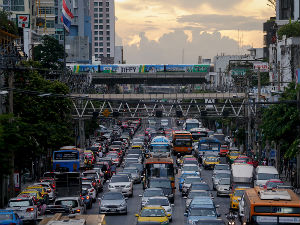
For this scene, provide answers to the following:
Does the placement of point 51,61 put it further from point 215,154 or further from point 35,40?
point 215,154

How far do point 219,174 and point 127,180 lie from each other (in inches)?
269

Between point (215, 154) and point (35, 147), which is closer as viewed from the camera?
point (35, 147)

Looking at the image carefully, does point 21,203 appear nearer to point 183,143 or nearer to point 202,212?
point 202,212

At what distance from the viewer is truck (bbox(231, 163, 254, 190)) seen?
48406 millimetres

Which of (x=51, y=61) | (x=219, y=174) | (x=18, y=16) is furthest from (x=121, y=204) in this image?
(x=51, y=61)

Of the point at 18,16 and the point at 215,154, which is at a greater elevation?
the point at 18,16

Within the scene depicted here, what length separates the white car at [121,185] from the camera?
5097 centimetres

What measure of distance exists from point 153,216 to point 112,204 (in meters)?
8.33

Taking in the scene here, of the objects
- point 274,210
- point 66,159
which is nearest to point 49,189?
point 66,159

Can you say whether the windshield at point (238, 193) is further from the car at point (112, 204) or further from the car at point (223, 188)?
the car at point (223, 188)

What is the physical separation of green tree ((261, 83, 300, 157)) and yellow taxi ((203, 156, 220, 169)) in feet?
50.7

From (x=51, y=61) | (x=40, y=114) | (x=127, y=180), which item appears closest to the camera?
(x=127, y=180)

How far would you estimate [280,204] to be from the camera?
25750 millimetres

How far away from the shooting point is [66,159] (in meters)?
59.2
